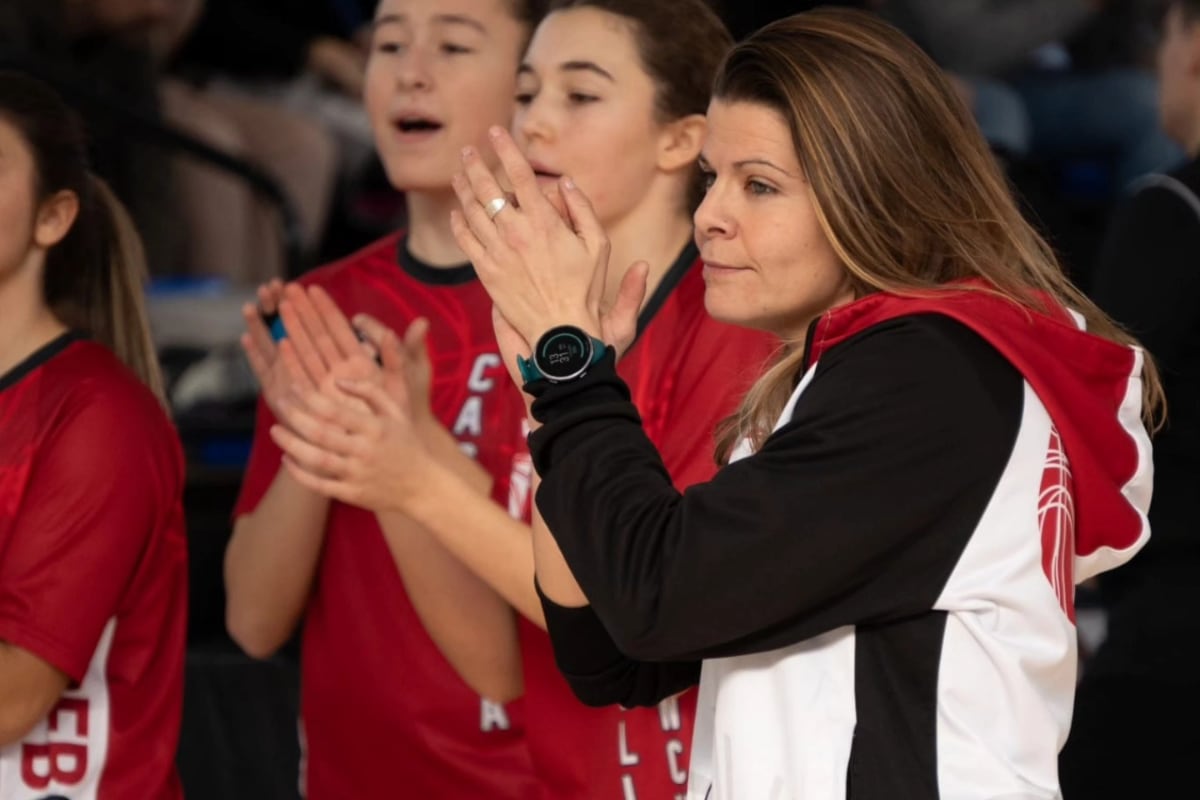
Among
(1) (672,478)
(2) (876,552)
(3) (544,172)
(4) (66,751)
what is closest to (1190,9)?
(3) (544,172)

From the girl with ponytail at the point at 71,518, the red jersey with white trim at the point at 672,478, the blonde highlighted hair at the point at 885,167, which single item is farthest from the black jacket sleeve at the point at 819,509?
the girl with ponytail at the point at 71,518

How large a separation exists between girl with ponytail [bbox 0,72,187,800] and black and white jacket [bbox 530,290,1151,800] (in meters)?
0.84

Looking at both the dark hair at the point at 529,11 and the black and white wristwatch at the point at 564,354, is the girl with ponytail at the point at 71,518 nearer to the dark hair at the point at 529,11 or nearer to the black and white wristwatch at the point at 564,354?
the dark hair at the point at 529,11

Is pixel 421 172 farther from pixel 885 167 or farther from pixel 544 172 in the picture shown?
→ pixel 885 167

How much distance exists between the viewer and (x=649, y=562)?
178 centimetres

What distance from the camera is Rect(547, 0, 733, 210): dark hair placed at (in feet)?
8.31

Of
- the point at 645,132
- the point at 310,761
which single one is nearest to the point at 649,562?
the point at 645,132

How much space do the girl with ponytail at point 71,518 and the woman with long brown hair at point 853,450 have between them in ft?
2.37

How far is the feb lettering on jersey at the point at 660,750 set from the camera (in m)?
2.38

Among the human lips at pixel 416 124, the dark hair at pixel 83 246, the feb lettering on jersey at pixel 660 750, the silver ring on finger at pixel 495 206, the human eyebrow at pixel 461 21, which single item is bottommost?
the feb lettering on jersey at pixel 660 750

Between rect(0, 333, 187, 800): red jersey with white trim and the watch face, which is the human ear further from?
the watch face

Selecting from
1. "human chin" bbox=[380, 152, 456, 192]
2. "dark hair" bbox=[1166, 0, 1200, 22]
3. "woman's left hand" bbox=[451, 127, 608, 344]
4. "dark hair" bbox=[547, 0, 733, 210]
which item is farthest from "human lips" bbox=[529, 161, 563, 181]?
"dark hair" bbox=[1166, 0, 1200, 22]

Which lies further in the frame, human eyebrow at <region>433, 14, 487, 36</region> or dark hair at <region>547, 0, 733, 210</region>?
human eyebrow at <region>433, 14, 487, 36</region>

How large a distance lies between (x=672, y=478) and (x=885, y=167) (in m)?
0.62
